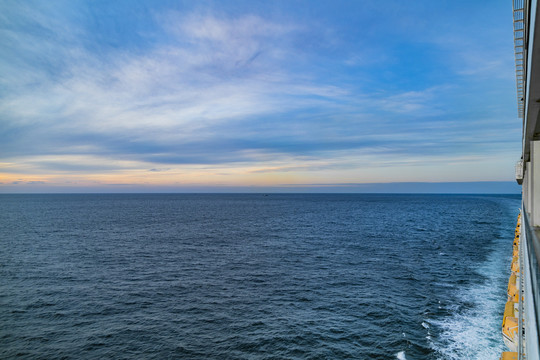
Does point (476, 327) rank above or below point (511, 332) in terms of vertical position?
below

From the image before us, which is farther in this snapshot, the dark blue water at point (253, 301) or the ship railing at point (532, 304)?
the dark blue water at point (253, 301)

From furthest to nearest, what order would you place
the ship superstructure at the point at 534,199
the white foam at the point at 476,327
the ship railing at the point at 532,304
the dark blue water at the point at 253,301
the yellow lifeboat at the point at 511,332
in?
the dark blue water at the point at 253,301 → the white foam at the point at 476,327 → the yellow lifeboat at the point at 511,332 → the ship superstructure at the point at 534,199 → the ship railing at the point at 532,304

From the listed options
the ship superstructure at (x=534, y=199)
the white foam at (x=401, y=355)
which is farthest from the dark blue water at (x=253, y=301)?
the ship superstructure at (x=534, y=199)

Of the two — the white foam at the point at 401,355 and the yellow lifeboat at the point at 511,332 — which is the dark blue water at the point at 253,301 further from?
the yellow lifeboat at the point at 511,332

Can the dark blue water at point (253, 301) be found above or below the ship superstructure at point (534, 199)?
below

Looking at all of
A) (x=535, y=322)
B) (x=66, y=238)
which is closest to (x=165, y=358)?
(x=535, y=322)

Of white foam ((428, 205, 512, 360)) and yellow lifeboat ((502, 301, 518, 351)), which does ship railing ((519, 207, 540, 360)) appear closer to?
yellow lifeboat ((502, 301, 518, 351))

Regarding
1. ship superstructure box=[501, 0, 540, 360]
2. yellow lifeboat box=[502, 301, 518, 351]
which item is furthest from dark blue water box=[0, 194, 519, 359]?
ship superstructure box=[501, 0, 540, 360]

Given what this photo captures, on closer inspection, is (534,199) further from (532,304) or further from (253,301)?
(253,301)

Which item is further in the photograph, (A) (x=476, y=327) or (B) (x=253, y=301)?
(B) (x=253, y=301)

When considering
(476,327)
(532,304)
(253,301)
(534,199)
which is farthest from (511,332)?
(253,301)

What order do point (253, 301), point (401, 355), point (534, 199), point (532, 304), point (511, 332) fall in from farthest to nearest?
point (253, 301) < point (401, 355) < point (511, 332) < point (534, 199) < point (532, 304)

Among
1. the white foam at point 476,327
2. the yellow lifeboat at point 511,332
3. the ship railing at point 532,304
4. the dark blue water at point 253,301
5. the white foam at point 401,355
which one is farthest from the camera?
the dark blue water at point 253,301

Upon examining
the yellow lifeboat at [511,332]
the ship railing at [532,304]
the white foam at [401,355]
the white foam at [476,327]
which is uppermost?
the ship railing at [532,304]
